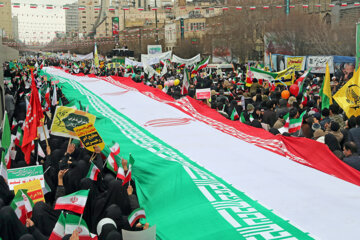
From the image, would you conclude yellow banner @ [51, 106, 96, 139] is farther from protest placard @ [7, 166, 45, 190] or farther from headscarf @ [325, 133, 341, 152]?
headscarf @ [325, 133, 341, 152]

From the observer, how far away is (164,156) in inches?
285

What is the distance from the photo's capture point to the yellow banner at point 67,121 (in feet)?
24.8

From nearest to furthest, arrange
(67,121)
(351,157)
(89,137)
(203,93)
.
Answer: (351,157)
(89,137)
(67,121)
(203,93)

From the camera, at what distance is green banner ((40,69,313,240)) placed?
4.46m

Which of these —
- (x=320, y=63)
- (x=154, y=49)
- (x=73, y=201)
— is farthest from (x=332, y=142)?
(x=154, y=49)

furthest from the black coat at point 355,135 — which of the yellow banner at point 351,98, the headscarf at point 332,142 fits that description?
the yellow banner at point 351,98

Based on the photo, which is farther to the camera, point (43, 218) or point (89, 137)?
point (89, 137)

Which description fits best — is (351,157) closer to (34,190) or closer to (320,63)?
(34,190)

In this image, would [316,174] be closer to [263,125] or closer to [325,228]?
[325,228]

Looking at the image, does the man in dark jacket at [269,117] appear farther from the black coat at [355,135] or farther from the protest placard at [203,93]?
the black coat at [355,135]

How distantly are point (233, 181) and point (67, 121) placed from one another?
9.88 feet

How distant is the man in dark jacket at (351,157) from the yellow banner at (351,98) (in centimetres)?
311

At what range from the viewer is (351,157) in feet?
23.1

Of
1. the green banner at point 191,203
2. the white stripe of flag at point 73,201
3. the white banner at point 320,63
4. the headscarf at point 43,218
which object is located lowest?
the headscarf at point 43,218
